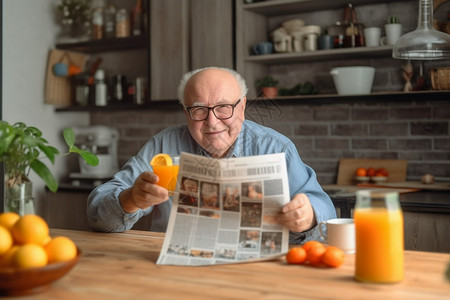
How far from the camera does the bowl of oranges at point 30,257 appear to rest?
3.55 ft

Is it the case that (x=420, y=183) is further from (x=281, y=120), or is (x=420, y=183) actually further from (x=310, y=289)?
(x=310, y=289)

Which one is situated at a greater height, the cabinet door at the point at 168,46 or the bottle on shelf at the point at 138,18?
the bottle on shelf at the point at 138,18

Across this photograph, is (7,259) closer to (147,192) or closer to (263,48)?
(147,192)

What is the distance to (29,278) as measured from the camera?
1086mm

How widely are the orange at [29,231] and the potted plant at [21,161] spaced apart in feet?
0.62

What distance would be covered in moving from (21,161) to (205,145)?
852mm

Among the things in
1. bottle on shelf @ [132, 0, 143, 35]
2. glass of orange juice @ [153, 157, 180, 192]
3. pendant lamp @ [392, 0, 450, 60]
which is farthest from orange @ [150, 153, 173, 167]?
bottle on shelf @ [132, 0, 143, 35]

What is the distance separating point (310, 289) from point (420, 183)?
234 cm

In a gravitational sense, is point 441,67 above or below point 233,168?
above

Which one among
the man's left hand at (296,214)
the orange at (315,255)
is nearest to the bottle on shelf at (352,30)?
the man's left hand at (296,214)

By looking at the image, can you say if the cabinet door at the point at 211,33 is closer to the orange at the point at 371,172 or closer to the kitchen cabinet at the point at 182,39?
the kitchen cabinet at the point at 182,39

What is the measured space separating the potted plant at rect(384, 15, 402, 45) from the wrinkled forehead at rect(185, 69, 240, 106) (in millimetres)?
1490

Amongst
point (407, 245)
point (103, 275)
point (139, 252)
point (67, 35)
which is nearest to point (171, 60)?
point (67, 35)

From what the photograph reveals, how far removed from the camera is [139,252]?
5.06ft
